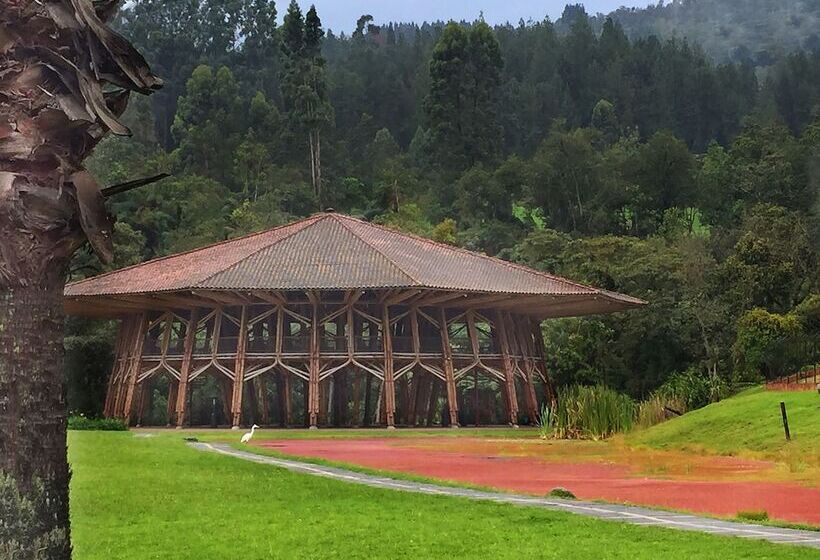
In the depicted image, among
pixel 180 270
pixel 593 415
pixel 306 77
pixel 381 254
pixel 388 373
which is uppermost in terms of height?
pixel 306 77

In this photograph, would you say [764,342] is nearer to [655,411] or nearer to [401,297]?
[655,411]

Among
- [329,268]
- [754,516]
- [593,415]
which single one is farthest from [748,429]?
[329,268]

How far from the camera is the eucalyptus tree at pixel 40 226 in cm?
423

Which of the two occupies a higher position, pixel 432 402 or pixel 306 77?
pixel 306 77

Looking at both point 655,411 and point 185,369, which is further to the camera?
point 185,369

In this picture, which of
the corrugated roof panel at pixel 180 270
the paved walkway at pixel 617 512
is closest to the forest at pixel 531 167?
the corrugated roof panel at pixel 180 270

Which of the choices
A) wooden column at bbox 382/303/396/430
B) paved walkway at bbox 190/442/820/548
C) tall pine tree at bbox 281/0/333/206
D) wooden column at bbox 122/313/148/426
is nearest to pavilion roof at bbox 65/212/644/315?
wooden column at bbox 122/313/148/426

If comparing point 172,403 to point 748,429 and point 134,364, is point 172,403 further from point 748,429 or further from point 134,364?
point 748,429

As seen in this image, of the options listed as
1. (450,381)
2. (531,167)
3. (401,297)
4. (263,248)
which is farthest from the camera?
(531,167)

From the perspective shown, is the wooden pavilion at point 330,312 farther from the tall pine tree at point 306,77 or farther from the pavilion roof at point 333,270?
the tall pine tree at point 306,77

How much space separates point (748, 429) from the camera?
2270 centimetres

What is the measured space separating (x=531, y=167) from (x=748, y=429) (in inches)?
1992

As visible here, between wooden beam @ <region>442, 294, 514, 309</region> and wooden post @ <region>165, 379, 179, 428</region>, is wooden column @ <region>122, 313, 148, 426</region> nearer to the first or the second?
wooden post @ <region>165, 379, 179, 428</region>

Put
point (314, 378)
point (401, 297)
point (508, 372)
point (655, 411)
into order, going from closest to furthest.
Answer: point (655, 411), point (314, 378), point (401, 297), point (508, 372)
